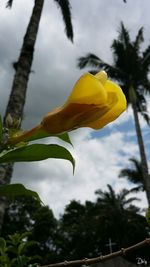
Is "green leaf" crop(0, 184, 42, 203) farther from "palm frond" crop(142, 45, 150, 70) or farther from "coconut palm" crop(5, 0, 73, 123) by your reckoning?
"palm frond" crop(142, 45, 150, 70)

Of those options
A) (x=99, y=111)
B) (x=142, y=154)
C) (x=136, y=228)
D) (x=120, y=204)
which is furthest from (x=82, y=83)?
(x=120, y=204)

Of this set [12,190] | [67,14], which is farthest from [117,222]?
[12,190]

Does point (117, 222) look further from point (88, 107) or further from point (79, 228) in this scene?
point (88, 107)

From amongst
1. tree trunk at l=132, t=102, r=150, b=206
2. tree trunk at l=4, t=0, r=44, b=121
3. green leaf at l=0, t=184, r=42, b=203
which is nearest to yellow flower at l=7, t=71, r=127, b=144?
green leaf at l=0, t=184, r=42, b=203

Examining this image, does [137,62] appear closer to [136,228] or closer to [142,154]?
[142,154]

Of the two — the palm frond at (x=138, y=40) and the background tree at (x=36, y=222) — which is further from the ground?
the palm frond at (x=138, y=40)

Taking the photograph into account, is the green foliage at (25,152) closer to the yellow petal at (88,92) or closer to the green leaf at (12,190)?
the green leaf at (12,190)

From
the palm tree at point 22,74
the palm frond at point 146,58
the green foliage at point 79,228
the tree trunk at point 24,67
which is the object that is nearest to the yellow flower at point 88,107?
the palm tree at point 22,74
